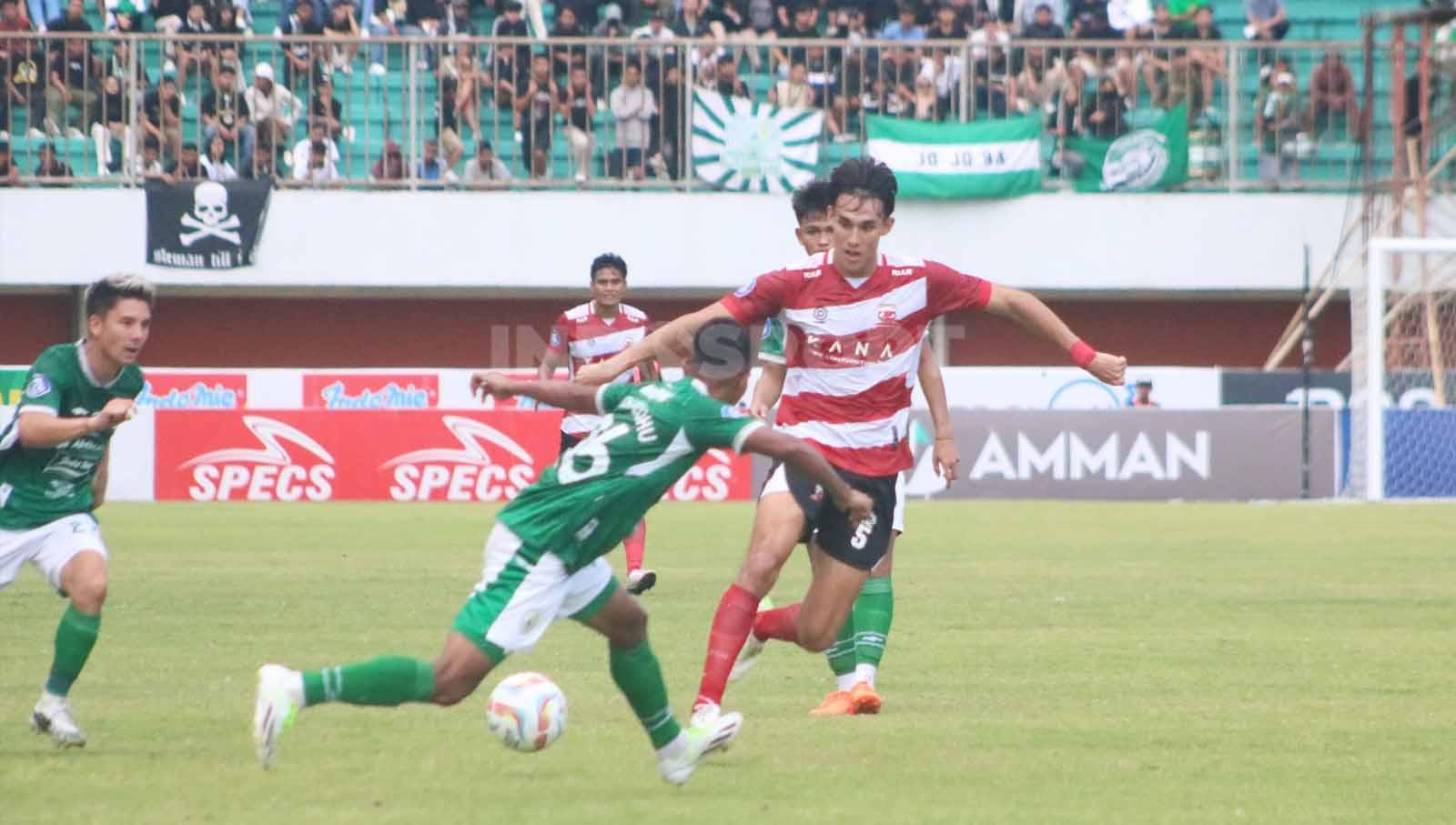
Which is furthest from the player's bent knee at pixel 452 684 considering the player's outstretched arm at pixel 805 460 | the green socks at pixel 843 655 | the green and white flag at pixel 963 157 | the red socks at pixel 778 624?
the green and white flag at pixel 963 157

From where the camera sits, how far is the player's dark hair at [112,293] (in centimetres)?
770

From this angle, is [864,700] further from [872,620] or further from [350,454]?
[350,454]

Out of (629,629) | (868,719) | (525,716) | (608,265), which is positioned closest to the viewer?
(525,716)

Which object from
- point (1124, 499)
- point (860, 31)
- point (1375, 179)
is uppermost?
point (860, 31)

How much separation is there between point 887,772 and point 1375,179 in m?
24.3

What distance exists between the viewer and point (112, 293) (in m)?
7.69

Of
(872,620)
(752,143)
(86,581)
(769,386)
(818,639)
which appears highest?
(752,143)

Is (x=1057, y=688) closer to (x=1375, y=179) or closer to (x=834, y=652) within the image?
(x=834, y=652)

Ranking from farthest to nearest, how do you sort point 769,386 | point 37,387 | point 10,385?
point 10,385 → point 769,386 → point 37,387

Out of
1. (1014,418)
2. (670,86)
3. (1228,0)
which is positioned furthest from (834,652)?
(1228,0)

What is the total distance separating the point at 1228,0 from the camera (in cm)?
3259

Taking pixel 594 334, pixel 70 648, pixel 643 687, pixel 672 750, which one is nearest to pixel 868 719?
pixel 672 750

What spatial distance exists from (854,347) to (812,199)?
42.0 inches

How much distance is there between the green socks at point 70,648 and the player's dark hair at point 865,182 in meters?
3.17
